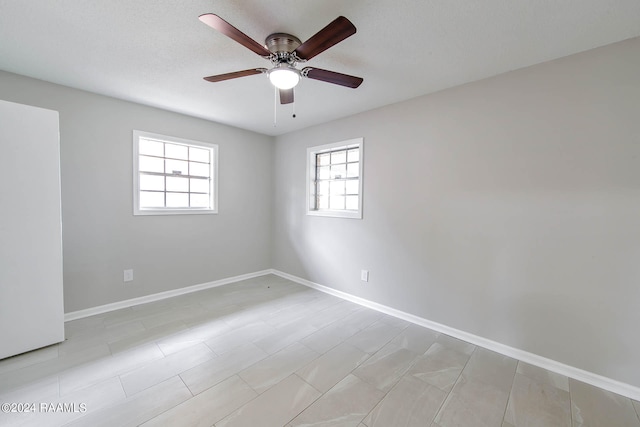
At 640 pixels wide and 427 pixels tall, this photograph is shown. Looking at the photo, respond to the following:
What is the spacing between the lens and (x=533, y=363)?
2.02 metres

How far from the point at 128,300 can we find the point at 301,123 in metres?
3.23

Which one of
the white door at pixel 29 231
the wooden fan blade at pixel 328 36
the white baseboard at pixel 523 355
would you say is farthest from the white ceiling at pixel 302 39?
the white baseboard at pixel 523 355

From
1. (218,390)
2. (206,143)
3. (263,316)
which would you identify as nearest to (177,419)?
(218,390)

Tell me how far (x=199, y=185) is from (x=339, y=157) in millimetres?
2135

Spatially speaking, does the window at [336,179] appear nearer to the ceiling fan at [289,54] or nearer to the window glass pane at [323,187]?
the window glass pane at [323,187]

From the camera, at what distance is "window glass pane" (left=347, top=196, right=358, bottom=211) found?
3359mm

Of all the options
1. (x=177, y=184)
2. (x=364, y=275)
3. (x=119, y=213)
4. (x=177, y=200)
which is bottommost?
(x=364, y=275)

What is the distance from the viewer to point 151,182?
321 cm

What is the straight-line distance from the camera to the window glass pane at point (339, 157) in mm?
3502

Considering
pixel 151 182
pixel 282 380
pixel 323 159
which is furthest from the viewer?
pixel 323 159

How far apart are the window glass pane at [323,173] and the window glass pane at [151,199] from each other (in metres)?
2.24

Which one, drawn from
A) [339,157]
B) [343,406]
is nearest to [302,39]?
[339,157]

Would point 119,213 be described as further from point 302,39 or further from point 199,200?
point 302,39

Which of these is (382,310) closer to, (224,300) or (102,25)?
(224,300)
